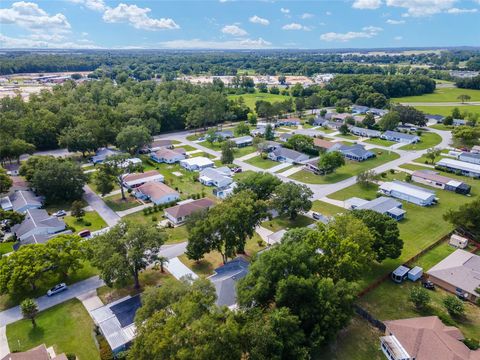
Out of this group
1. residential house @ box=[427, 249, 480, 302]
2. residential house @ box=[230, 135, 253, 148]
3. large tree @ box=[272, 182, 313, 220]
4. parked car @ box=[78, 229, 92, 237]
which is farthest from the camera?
residential house @ box=[230, 135, 253, 148]

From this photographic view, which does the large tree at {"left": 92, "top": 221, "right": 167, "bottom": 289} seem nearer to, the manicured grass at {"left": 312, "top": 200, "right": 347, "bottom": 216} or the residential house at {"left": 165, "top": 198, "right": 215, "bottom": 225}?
the residential house at {"left": 165, "top": 198, "right": 215, "bottom": 225}

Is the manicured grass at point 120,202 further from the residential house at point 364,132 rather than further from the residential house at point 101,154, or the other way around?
the residential house at point 364,132

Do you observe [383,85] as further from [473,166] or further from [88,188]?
[88,188]

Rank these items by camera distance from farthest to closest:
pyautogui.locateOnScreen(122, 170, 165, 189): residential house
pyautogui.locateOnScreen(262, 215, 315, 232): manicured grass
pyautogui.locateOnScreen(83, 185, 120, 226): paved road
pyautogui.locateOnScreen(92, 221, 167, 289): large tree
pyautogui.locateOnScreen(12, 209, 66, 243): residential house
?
pyautogui.locateOnScreen(122, 170, 165, 189): residential house, pyautogui.locateOnScreen(83, 185, 120, 226): paved road, pyautogui.locateOnScreen(262, 215, 315, 232): manicured grass, pyautogui.locateOnScreen(12, 209, 66, 243): residential house, pyautogui.locateOnScreen(92, 221, 167, 289): large tree

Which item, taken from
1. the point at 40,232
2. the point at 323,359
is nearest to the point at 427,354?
the point at 323,359

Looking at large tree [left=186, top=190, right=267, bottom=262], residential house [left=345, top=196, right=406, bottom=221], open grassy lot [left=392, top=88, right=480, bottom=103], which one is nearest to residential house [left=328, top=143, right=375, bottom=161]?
residential house [left=345, top=196, right=406, bottom=221]

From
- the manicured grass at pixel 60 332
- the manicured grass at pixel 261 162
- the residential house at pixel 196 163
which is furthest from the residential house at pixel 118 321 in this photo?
the manicured grass at pixel 261 162

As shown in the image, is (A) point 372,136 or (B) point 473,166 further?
(A) point 372,136
